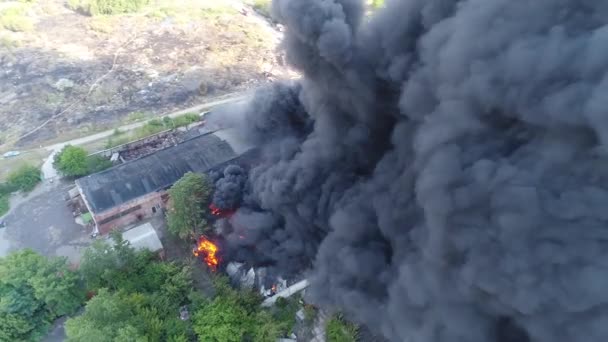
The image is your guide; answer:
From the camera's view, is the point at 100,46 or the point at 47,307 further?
the point at 100,46

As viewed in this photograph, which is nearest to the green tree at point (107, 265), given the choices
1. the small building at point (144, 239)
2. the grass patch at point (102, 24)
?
the small building at point (144, 239)

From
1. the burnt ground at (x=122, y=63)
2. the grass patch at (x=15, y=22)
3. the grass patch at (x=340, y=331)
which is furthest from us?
the grass patch at (x=15, y=22)

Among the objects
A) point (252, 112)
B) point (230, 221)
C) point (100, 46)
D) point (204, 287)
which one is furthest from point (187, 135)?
point (100, 46)

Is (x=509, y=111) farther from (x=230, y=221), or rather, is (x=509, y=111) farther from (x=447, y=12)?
(x=230, y=221)

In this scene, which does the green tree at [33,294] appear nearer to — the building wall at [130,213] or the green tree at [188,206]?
the building wall at [130,213]

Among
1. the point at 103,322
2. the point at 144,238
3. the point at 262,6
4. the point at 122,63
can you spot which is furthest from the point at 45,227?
the point at 262,6

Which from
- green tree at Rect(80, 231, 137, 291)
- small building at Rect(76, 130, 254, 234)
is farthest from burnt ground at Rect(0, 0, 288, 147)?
green tree at Rect(80, 231, 137, 291)
